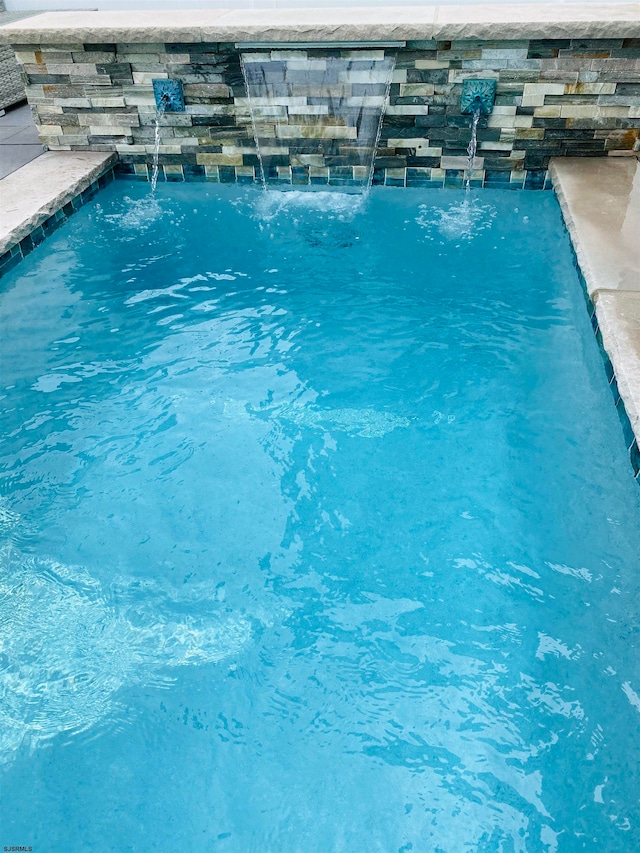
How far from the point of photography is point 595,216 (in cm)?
351

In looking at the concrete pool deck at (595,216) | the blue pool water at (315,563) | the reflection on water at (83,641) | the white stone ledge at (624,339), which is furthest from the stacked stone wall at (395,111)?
the reflection on water at (83,641)

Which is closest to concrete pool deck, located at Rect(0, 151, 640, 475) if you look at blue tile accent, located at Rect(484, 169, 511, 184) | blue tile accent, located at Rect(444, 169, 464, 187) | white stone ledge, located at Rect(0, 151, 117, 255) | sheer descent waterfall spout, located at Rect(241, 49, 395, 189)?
white stone ledge, located at Rect(0, 151, 117, 255)

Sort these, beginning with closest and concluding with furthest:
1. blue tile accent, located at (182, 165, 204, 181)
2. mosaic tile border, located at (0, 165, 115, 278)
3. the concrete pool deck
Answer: the concrete pool deck, mosaic tile border, located at (0, 165, 115, 278), blue tile accent, located at (182, 165, 204, 181)

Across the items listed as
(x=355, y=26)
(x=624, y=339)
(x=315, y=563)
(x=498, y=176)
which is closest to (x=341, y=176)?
(x=355, y=26)

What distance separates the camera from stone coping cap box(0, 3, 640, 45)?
3781mm

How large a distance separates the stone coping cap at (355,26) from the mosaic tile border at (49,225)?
809mm

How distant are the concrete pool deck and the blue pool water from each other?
19cm

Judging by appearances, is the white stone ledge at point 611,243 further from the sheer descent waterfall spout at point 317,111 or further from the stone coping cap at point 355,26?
the sheer descent waterfall spout at point 317,111

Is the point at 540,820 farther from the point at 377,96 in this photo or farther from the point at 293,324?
the point at 377,96

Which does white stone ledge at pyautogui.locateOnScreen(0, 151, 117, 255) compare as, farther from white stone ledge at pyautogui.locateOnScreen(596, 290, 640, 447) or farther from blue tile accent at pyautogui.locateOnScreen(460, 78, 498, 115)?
white stone ledge at pyautogui.locateOnScreen(596, 290, 640, 447)

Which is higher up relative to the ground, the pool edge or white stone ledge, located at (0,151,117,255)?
white stone ledge, located at (0,151,117,255)

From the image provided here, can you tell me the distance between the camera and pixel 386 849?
153cm

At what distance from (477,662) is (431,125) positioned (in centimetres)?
341

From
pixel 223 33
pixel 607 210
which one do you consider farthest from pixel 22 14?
pixel 607 210
